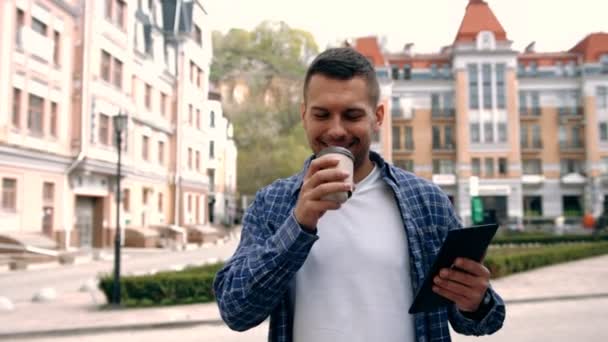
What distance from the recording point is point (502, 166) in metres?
45.2

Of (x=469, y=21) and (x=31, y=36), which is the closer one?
(x=31, y=36)

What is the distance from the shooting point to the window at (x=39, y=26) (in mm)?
20406

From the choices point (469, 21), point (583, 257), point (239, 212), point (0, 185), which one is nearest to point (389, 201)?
point (0, 185)

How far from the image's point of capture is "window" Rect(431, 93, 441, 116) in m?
47.2

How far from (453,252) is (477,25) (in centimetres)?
4786

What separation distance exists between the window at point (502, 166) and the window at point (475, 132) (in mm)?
2584

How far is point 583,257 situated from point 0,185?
22731 millimetres

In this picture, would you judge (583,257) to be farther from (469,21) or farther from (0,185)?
(469,21)

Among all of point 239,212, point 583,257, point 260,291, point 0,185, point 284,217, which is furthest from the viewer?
point 239,212

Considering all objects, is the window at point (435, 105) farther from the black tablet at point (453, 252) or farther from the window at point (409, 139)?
the black tablet at point (453, 252)

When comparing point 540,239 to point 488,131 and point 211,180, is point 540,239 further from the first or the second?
point 211,180

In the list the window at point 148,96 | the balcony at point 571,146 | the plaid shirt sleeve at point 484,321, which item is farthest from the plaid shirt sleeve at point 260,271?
the balcony at point 571,146

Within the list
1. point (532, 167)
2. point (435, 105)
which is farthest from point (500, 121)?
point (435, 105)

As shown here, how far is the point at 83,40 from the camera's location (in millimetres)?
23000
